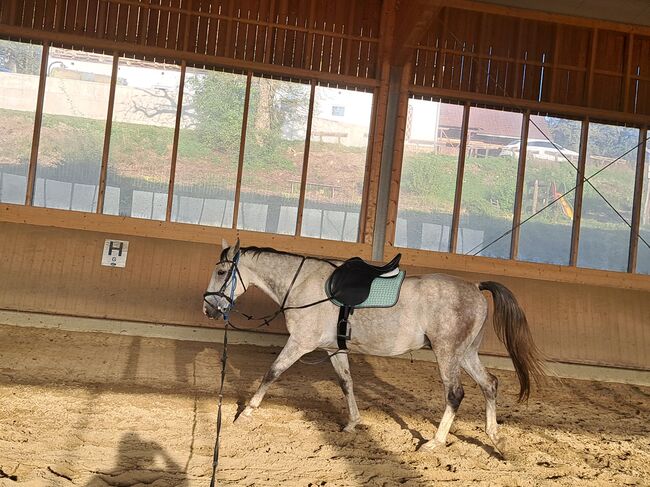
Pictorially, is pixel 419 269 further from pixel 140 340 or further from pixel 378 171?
pixel 140 340

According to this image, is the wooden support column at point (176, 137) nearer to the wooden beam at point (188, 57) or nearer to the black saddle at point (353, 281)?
the wooden beam at point (188, 57)

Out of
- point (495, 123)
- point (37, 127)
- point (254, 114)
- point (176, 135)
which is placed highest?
point (495, 123)

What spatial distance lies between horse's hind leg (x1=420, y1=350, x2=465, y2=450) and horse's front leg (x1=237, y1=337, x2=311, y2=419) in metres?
1.20

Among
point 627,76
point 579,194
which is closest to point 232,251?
point 579,194

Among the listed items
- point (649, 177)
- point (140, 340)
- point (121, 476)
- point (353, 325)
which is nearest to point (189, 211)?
point (140, 340)

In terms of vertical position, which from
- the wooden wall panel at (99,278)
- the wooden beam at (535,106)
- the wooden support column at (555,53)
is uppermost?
the wooden support column at (555,53)

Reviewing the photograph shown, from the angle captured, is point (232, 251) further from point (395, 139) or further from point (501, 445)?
point (395, 139)

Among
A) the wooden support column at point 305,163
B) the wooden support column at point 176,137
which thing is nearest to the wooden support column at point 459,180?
the wooden support column at point 305,163

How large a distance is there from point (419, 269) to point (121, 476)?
6686mm

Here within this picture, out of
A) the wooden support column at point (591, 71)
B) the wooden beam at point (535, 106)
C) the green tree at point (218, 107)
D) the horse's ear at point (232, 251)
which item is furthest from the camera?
the wooden support column at point (591, 71)

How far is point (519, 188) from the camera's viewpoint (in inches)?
420

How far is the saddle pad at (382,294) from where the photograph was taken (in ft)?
19.6

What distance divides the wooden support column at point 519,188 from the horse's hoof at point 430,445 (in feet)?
18.0

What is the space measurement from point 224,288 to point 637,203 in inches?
297
